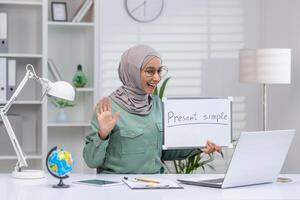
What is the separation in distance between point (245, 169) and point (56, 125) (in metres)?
2.24

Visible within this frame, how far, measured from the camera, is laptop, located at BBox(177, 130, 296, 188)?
213 cm

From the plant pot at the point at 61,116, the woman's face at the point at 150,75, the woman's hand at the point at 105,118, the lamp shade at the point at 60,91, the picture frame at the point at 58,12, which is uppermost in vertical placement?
the picture frame at the point at 58,12

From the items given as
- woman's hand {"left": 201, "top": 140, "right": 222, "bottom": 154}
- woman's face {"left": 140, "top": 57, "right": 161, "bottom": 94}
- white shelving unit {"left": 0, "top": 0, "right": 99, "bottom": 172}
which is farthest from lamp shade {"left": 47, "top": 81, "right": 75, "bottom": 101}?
white shelving unit {"left": 0, "top": 0, "right": 99, "bottom": 172}

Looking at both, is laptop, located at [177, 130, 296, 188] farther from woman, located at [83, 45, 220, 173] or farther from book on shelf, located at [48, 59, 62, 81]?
book on shelf, located at [48, 59, 62, 81]

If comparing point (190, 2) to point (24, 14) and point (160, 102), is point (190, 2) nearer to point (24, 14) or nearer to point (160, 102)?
point (24, 14)

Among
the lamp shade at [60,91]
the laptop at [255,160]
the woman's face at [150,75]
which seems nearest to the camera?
the laptop at [255,160]

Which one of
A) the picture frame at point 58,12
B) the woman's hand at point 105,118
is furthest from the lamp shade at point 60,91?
the picture frame at point 58,12

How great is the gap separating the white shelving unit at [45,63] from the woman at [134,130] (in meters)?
1.43

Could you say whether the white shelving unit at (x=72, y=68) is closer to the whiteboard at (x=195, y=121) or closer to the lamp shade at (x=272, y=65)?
the lamp shade at (x=272, y=65)

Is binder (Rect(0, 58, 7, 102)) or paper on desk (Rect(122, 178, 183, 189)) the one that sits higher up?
binder (Rect(0, 58, 7, 102))

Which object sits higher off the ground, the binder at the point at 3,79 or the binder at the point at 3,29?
the binder at the point at 3,29

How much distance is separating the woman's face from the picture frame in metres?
1.70

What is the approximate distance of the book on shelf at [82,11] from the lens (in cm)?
426

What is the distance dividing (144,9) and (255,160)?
257 centimetres
